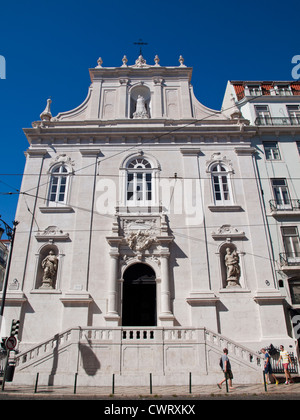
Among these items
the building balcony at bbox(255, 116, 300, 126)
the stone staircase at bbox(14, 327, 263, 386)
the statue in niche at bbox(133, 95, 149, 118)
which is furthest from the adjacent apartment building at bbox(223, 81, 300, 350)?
the statue in niche at bbox(133, 95, 149, 118)

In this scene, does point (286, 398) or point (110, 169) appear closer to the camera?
point (286, 398)

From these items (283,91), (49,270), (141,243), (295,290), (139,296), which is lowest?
(139,296)

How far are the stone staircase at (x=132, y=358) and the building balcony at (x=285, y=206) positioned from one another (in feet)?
32.6

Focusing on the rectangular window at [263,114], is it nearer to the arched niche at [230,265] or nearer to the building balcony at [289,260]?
the building balcony at [289,260]

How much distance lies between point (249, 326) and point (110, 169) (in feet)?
43.6

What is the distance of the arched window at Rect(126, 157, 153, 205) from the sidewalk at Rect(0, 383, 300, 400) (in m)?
11.5

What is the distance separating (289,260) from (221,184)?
21.6 ft

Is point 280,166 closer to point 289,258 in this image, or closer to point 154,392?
point 289,258

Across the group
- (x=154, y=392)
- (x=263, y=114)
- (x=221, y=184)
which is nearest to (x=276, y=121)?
(x=263, y=114)

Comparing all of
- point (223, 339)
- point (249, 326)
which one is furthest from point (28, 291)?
point (249, 326)

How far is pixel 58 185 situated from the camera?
21.6 m

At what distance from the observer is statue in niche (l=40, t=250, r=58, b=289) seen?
1867cm
